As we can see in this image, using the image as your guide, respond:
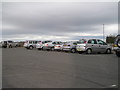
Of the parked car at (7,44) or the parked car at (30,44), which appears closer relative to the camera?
the parked car at (30,44)

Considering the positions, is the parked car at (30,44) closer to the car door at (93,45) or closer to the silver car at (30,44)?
the silver car at (30,44)

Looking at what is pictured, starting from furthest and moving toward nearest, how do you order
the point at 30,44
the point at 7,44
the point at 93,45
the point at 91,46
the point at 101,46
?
the point at 7,44
the point at 30,44
the point at 101,46
the point at 93,45
the point at 91,46

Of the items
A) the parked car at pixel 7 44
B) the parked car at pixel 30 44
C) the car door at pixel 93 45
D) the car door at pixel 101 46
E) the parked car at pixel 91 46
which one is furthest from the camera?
the parked car at pixel 7 44

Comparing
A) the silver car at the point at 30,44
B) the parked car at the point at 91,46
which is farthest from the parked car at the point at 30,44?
the parked car at the point at 91,46

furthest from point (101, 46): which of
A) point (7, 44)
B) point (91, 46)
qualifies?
point (7, 44)

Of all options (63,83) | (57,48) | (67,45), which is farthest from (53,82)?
A: (57,48)

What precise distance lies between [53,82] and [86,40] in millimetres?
11336

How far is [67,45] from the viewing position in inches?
763

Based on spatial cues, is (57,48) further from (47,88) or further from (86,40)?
(47,88)

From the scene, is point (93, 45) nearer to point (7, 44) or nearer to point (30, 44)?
point (30, 44)

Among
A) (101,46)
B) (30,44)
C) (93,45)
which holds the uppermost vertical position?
(30,44)

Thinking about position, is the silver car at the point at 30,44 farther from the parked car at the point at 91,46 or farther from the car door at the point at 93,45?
the car door at the point at 93,45

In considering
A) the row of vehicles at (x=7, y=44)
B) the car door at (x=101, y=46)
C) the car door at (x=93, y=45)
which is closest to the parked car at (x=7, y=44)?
the row of vehicles at (x=7, y=44)

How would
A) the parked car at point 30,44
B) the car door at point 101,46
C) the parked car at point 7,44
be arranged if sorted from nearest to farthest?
the car door at point 101,46
the parked car at point 30,44
the parked car at point 7,44
